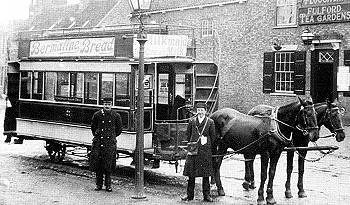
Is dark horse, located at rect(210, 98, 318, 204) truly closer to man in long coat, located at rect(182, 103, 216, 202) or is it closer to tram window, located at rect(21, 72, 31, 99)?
man in long coat, located at rect(182, 103, 216, 202)

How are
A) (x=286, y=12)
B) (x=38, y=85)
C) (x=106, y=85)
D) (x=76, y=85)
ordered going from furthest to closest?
1. (x=286, y=12)
2. (x=38, y=85)
3. (x=76, y=85)
4. (x=106, y=85)

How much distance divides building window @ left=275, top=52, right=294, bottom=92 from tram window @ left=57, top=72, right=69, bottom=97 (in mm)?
10871

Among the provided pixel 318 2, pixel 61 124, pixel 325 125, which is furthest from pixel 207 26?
pixel 325 125

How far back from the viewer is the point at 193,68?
471 inches

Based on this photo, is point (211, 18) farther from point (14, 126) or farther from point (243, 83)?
point (14, 126)

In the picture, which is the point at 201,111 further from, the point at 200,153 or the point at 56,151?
the point at 56,151

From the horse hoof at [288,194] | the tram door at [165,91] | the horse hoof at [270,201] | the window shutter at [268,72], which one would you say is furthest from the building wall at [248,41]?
the horse hoof at [270,201]

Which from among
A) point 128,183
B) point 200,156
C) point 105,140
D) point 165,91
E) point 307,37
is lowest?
point 128,183

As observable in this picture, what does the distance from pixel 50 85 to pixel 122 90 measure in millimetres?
2949

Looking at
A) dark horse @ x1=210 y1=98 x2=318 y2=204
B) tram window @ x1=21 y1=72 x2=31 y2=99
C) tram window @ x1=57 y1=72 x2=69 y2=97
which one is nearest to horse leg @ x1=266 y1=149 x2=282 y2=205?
dark horse @ x1=210 y1=98 x2=318 y2=204

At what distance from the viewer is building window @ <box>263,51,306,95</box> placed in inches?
815

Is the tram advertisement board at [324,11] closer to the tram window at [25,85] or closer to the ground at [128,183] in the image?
the ground at [128,183]

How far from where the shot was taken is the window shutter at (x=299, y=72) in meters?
20.6

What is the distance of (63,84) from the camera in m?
13.4
